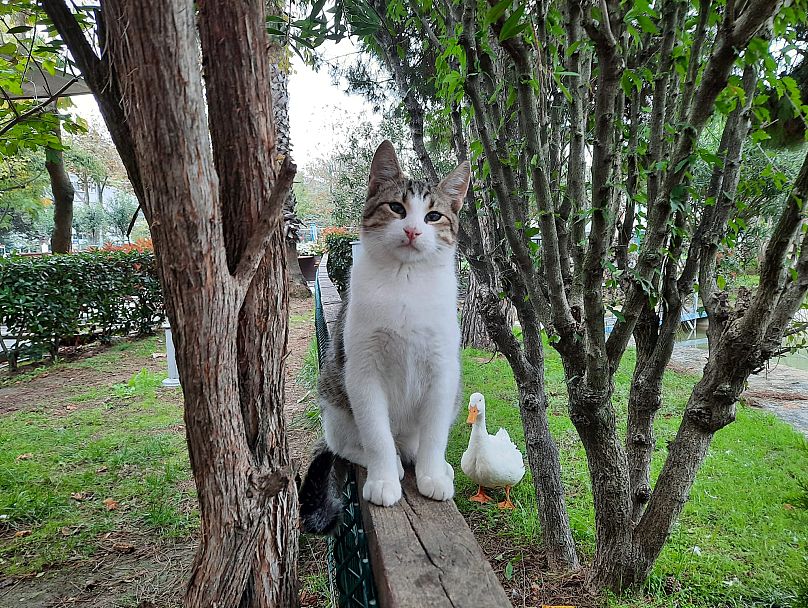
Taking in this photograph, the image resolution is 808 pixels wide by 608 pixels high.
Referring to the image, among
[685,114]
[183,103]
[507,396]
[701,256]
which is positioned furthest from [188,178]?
[507,396]

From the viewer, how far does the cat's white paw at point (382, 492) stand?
1.30 m

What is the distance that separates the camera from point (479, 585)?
0.86 m

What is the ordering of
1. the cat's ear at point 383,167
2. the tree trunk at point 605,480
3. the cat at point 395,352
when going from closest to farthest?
1. the cat at point 395,352
2. the cat's ear at point 383,167
3. the tree trunk at point 605,480

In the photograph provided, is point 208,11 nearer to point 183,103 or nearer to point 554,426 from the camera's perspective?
point 183,103

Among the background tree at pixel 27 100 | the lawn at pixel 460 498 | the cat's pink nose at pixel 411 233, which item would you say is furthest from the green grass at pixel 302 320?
the cat's pink nose at pixel 411 233

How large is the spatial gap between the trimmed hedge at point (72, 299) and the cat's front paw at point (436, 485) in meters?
6.22

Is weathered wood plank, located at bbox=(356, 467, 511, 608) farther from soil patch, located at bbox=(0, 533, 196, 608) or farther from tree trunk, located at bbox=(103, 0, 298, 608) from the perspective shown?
soil patch, located at bbox=(0, 533, 196, 608)

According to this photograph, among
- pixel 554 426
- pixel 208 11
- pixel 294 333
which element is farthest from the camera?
pixel 294 333

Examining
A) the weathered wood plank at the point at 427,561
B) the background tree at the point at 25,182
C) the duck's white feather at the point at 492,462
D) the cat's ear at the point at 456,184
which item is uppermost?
the background tree at the point at 25,182

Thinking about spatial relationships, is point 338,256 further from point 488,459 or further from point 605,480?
point 605,480

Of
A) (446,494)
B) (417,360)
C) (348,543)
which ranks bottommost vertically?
(348,543)

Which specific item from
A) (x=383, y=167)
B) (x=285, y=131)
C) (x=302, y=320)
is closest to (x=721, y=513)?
(x=383, y=167)

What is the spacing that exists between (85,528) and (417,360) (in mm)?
2893

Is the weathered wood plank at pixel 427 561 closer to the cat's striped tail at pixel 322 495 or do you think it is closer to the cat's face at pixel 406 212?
the cat's striped tail at pixel 322 495
